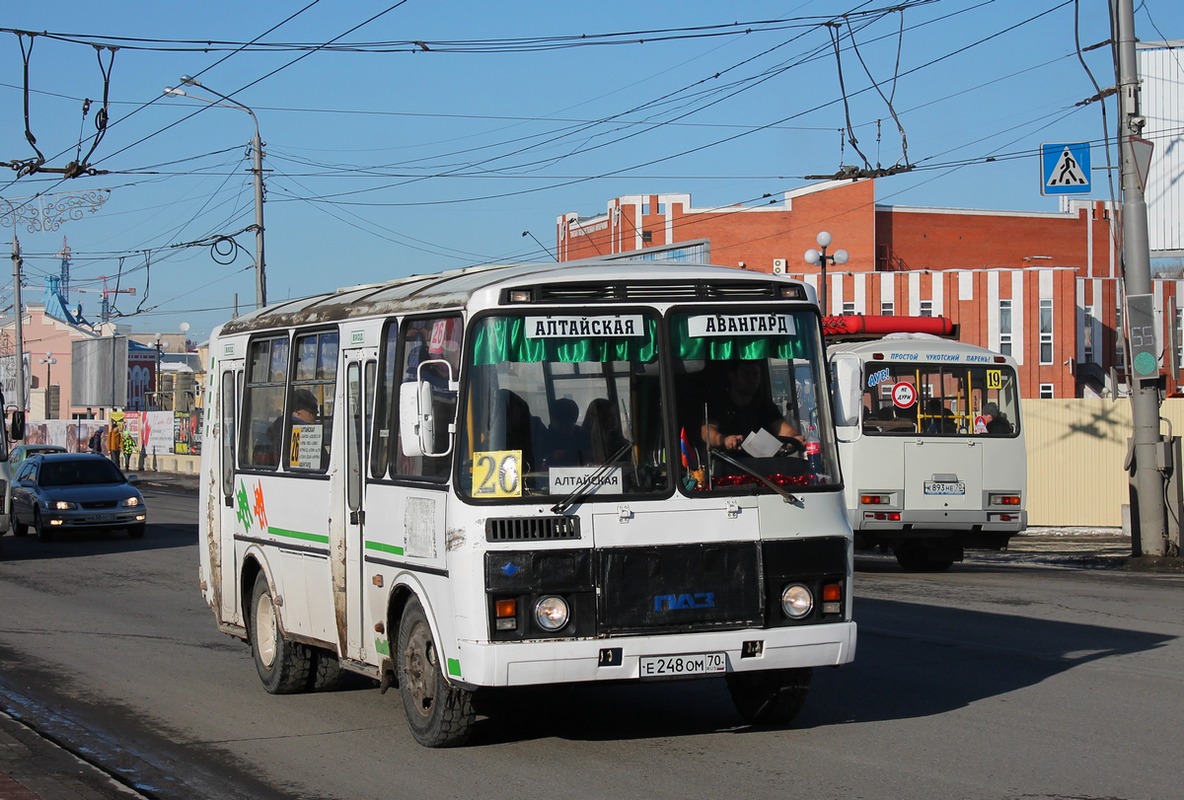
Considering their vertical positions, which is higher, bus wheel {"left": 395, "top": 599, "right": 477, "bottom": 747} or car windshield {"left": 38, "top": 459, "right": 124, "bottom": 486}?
car windshield {"left": 38, "top": 459, "right": 124, "bottom": 486}

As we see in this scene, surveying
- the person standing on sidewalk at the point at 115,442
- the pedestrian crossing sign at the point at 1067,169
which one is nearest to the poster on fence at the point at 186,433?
the person standing on sidewalk at the point at 115,442

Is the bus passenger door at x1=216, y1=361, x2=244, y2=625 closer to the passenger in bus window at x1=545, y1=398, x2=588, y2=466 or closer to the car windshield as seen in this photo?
the passenger in bus window at x1=545, y1=398, x2=588, y2=466

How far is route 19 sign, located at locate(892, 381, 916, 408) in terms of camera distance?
19609 millimetres

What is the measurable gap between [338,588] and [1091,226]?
75287mm

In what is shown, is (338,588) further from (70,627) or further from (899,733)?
(70,627)

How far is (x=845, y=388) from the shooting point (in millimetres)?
8367

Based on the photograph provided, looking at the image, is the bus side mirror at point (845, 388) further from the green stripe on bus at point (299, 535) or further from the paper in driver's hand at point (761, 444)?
the green stripe on bus at point (299, 535)

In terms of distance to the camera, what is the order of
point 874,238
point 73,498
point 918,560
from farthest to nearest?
point 874,238
point 73,498
point 918,560

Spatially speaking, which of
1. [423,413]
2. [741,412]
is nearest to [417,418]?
[423,413]

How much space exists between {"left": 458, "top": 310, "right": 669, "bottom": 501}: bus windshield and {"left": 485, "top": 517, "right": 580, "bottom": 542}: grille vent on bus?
0.13 meters

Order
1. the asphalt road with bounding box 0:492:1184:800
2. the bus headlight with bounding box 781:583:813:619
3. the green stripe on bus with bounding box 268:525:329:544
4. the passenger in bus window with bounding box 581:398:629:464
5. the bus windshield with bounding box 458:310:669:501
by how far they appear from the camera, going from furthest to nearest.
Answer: the green stripe on bus with bounding box 268:525:329:544 → the bus headlight with bounding box 781:583:813:619 → the passenger in bus window with bounding box 581:398:629:464 → the bus windshield with bounding box 458:310:669:501 → the asphalt road with bounding box 0:492:1184:800

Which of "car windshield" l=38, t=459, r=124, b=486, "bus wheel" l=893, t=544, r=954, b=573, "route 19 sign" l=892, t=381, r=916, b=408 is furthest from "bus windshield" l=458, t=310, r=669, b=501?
"car windshield" l=38, t=459, r=124, b=486

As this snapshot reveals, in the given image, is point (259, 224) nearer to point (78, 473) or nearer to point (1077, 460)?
point (78, 473)

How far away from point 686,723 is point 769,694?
64 centimetres
